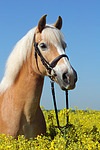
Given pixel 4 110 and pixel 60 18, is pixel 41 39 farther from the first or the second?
pixel 4 110

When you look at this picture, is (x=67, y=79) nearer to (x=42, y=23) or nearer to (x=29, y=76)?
(x=29, y=76)

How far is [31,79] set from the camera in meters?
4.16

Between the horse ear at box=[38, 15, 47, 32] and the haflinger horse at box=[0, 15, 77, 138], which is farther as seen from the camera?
the horse ear at box=[38, 15, 47, 32]

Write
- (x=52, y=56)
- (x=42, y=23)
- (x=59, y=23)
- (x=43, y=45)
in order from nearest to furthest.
A: (x=52, y=56)
(x=43, y=45)
(x=42, y=23)
(x=59, y=23)

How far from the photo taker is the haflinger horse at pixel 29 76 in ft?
13.2

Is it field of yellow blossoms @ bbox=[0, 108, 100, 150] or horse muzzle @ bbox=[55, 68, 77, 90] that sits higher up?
horse muzzle @ bbox=[55, 68, 77, 90]

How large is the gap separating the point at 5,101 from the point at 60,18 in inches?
78.9

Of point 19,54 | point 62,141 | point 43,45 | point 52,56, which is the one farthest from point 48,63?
point 62,141

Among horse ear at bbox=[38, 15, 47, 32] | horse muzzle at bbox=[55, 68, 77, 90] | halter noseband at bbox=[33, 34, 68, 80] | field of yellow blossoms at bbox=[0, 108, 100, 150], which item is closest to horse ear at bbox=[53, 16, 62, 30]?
horse ear at bbox=[38, 15, 47, 32]

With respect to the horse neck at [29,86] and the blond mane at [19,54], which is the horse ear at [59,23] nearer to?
the blond mane at [19,54]

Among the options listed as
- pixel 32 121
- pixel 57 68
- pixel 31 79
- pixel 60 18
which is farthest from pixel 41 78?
pixel 60 18

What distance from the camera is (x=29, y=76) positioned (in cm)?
→ 419

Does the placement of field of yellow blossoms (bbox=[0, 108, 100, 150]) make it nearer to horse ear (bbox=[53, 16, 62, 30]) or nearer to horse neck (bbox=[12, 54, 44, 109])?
horse neck (bbox=[12, 54, 44, 109])

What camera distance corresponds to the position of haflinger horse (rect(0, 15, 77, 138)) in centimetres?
402
